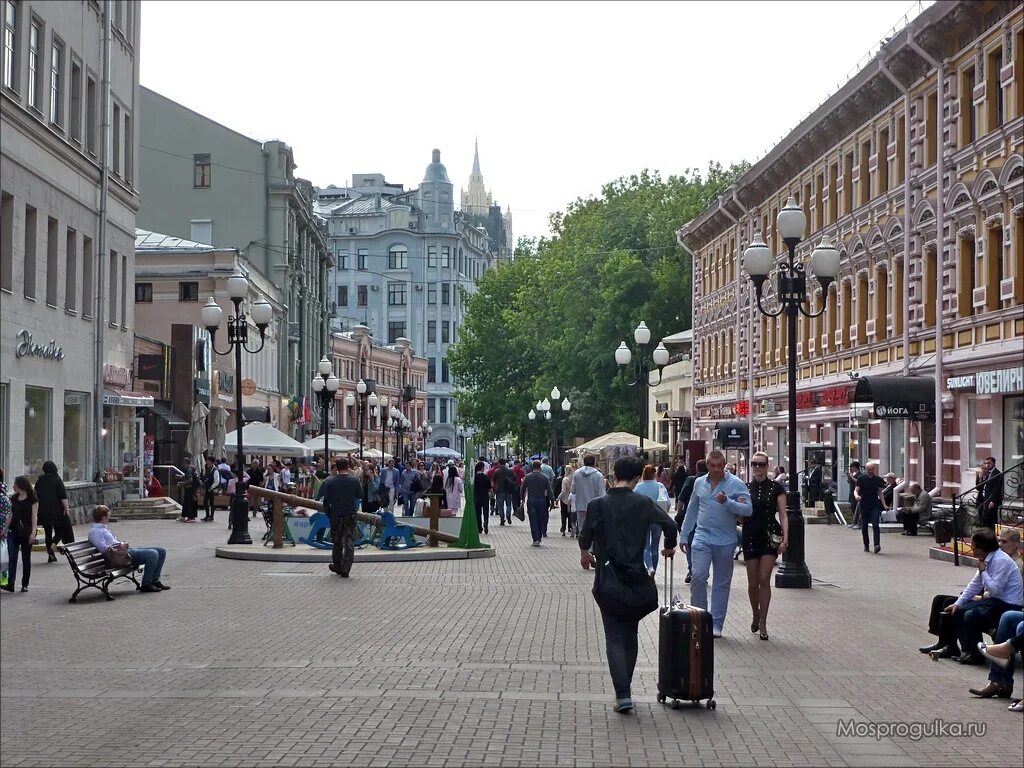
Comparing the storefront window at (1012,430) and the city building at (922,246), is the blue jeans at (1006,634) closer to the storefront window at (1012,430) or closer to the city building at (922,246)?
the city building at (922,246)

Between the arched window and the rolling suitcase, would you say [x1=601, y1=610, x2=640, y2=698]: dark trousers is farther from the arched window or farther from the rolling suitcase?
the arched window

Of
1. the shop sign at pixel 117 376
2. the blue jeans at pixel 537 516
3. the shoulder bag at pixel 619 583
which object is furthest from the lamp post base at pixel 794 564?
the shop sign at pixel 117 376

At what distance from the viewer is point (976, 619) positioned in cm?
1168

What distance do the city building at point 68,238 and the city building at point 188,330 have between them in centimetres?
661

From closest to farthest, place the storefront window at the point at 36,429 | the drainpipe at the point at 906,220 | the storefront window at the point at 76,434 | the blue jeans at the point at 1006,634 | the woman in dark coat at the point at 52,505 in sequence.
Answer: the blue jeans at the point at 1006,634
the woman in dark coat at the point at 52,505
the storefront window at the point at 36,429
the storefront window at the point at 76,434
the drainpipe at the point at 906,220

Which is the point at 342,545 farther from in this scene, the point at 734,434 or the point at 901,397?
the point at 734,434

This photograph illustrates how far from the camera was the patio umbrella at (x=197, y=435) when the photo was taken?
4312 cm

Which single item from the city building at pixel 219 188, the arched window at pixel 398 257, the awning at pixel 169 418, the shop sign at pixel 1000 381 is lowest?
the awning at pixel 169 418

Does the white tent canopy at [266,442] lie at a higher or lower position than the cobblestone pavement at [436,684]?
higher

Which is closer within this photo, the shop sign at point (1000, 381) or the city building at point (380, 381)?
the shop sign at point (1000, 381)

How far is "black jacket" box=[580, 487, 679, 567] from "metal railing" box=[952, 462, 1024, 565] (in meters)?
14.1

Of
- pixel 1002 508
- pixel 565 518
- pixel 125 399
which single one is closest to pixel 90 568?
pixel 1002 508

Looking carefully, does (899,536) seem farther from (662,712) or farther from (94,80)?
(662,712)

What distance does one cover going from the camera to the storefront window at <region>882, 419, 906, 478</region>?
116ft
